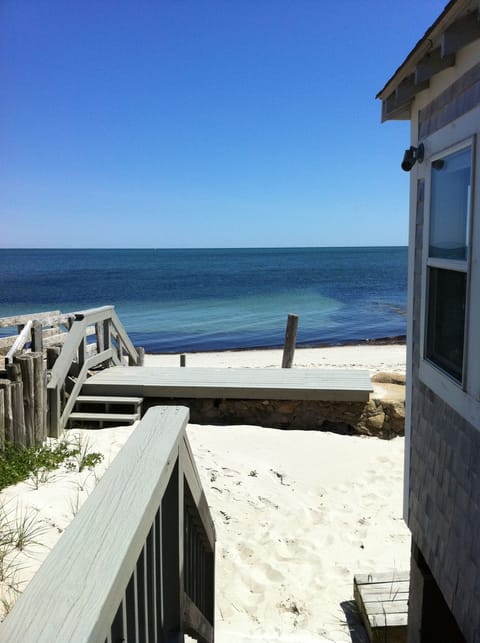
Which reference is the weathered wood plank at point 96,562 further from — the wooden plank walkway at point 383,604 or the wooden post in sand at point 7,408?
the wooden post in sand at point 7,408

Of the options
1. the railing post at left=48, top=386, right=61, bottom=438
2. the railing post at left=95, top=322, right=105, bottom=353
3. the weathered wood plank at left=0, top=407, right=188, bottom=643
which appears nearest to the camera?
the weathered wood plank at left=0, top=407, right=188, bottom=643

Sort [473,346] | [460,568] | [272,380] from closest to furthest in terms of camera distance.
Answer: [473,346]
[460,568]
[272,380]

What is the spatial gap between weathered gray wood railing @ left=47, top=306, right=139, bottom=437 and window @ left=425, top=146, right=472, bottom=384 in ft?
17.2

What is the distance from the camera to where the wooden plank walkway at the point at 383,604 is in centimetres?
435

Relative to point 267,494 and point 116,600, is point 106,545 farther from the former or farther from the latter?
point 267,494

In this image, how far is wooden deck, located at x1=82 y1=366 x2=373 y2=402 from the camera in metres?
8.82

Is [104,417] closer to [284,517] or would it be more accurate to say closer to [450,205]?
[284,517]

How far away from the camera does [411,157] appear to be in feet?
12.9

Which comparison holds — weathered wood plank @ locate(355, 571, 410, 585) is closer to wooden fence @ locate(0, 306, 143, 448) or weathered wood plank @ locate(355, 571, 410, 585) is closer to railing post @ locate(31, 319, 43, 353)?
wooden fence @ locate(0, 306, 143, 448)

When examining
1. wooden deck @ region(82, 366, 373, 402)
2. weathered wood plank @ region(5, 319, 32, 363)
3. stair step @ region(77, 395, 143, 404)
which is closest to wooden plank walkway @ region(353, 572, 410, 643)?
wooden deck @ region(82, 366, 373, 402)

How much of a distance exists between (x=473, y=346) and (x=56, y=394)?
5.83 m

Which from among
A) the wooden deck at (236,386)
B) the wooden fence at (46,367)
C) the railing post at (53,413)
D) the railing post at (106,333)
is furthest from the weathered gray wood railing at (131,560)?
the railing post at (106,333)

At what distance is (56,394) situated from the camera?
24.1 ft

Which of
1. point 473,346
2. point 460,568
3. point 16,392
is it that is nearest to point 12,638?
point 473,346
